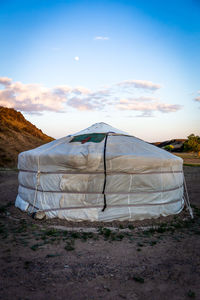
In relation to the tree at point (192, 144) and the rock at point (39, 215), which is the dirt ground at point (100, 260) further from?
the tree at point (192, 144)

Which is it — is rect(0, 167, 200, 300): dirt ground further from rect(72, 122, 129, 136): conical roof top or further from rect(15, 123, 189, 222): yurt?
rect(72, 122, 129, 136): conical roof top

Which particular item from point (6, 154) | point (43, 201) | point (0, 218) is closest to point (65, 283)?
point (43, 201)

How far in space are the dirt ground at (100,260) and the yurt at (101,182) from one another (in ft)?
0.90

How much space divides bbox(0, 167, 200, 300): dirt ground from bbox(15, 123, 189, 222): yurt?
0.90ft

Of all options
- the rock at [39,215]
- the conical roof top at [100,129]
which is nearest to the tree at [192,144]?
the conical roof top at [100,129]

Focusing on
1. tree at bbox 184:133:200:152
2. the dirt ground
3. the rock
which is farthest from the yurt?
tree at bbox 184:133:200:152

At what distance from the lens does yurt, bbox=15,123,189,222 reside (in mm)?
4484

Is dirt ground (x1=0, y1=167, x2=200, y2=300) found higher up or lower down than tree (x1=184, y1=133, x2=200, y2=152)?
lower down

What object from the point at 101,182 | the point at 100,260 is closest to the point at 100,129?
the point at 101,182

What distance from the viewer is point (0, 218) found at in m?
4.86

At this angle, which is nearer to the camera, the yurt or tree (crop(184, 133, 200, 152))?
the yurt

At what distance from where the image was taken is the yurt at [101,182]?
14.7ft

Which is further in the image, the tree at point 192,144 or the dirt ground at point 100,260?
the tree at point 192,144

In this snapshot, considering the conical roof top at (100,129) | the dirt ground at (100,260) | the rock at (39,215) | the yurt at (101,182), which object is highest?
the conical roof top at (100,129)
